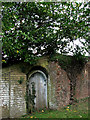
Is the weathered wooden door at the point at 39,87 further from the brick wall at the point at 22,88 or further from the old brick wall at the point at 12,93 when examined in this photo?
the old brick wall at the point at 12,93

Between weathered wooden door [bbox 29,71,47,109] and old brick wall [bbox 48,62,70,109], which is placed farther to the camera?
weathered wooden door [bbox 29,71,47,109]

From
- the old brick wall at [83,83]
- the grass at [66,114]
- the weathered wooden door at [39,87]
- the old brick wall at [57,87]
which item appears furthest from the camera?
the old brick wall at [83,83]

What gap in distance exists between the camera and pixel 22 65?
30.7 feet

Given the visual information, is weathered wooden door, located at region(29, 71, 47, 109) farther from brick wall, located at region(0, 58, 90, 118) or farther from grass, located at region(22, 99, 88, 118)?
grass, located at region(22, 99, 88, 118)

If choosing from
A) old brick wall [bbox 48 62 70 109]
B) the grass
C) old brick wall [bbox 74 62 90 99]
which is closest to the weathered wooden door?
old brick wall [bbox 48 62 70 109]

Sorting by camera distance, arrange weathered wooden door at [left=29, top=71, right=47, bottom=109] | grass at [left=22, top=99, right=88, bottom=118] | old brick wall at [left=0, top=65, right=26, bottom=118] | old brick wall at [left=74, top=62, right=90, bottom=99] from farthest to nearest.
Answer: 1. old brick wall at [left=74, top=62, right=90, bottom=99]
2. weathered wooden door at [left=29, top=71, right=47, bottom=109]
3. old brick wall at [left=0, top=65, right=26, bottom=118]
4. grass at [left=22, top=99, right=88, bottom=118]

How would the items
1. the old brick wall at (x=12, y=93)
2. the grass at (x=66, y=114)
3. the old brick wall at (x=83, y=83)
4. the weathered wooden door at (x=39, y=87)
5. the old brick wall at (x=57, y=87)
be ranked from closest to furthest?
the grass at (x=66, y=114)
the old brick wall at (x=12, y=93)
the old brick wall at (x=57, y=87)
the weathered wooden door at (x=39, y=87)
the old brick wall at (x=83, y=83)

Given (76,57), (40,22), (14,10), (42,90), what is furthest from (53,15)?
(42,90)

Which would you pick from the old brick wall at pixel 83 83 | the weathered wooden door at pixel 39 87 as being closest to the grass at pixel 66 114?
the weathered wooden door at pixel 39 87

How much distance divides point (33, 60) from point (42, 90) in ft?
6.94

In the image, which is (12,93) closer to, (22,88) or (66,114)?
(22,88)

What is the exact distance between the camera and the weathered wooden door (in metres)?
9.55

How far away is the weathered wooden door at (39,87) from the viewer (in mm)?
9555

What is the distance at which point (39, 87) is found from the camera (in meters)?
9.66
